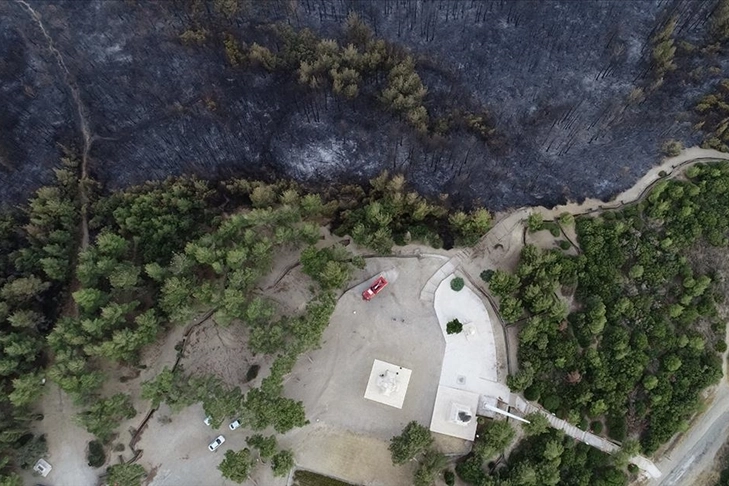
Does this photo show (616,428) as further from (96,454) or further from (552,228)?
(96,454)

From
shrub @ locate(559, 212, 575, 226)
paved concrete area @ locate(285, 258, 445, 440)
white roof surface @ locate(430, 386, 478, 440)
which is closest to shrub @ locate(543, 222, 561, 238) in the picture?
shrub @ locate(559, 212, 575, 226)

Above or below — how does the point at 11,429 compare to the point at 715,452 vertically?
below

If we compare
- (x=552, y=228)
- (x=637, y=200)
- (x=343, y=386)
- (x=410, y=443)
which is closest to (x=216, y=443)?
(x=343, y=386)

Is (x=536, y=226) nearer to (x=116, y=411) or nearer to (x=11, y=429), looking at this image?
(x=116, y=411)

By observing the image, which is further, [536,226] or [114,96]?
[114,96]

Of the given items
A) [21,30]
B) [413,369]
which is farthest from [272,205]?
[21,30]

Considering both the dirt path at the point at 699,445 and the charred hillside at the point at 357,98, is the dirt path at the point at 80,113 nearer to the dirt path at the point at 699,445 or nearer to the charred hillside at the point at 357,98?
the charred hillside at the point at 357,98

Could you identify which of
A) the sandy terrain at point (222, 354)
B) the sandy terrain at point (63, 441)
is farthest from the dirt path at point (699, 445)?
the sandy terrain at point (63, 441)
